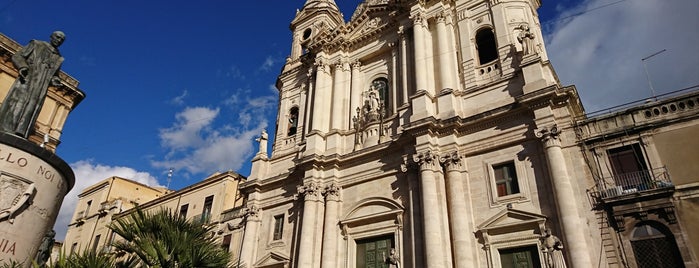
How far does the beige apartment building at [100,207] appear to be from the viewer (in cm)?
3444

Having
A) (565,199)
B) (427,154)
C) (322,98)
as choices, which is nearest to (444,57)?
(427,154)

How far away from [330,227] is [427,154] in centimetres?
493

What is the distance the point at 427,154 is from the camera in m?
16.0

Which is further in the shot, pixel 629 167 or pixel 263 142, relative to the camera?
pixel 263 142

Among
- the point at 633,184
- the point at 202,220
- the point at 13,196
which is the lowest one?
the point at 13,196

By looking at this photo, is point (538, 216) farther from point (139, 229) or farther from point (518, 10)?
point (139, 229)

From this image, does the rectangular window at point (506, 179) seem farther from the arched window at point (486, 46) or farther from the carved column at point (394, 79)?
the carved column at point (394, 79)

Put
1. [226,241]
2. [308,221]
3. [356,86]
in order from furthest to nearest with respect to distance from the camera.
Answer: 1. [226,241]
2. [356,86]
3. [308,221]

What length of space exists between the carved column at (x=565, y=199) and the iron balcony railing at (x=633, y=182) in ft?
2.81

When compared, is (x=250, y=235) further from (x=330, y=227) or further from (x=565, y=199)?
(x=565, y=199)

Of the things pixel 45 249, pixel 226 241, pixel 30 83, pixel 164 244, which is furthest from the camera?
pixel 226 241

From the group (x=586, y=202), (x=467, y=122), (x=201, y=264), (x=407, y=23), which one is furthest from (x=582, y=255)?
(x=407, y=23)

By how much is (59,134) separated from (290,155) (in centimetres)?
1214

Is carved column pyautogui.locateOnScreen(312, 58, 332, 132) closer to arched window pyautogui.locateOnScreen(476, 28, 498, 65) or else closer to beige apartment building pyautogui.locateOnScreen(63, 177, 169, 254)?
arched window pyautogui.locateOnScreen(476, 28, 498, 65)
